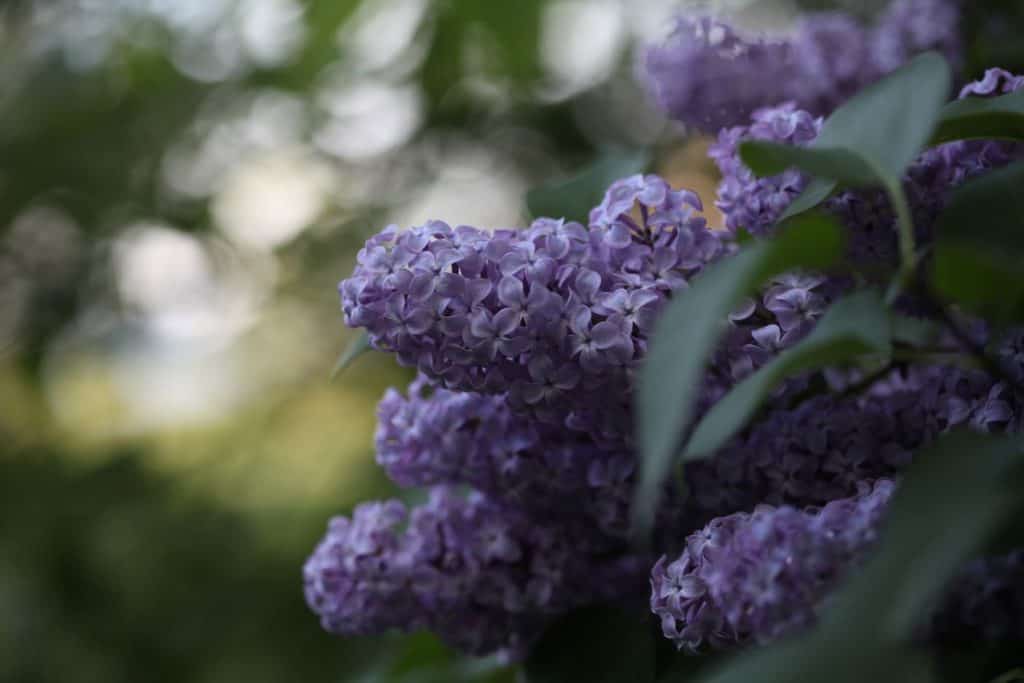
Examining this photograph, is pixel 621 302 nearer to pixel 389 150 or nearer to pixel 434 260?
pixel 434 260

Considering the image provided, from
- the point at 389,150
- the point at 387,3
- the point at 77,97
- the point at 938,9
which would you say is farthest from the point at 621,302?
the point at 77,97

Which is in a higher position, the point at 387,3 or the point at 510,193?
the point at 387,3

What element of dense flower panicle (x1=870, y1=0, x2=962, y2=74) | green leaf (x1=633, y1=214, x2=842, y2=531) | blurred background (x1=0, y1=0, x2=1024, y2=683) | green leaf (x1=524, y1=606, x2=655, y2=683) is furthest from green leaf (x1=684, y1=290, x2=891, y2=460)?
blurred background (x1=0, y1=0, x2=1024, y2=683)

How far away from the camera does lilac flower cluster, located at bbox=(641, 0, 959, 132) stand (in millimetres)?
476

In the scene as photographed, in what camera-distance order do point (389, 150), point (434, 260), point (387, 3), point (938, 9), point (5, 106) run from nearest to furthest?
point (434, 260), point (938, 9), point (387, 3), point (389, 150), point (5, 106)

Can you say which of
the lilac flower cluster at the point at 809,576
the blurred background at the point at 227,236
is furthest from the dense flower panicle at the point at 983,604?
the blurred background at the point at 227,236

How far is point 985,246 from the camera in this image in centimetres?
24

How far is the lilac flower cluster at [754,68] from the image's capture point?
476mm

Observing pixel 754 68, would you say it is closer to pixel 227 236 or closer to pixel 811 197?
pixel 811 197

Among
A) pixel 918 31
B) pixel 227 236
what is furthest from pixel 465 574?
pixel 227 236

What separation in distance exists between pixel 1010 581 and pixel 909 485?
61 mm

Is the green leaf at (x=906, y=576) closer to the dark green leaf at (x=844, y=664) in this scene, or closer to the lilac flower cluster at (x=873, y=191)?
the dark green leaf at (x=844, y=664)

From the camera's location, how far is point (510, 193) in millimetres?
1115

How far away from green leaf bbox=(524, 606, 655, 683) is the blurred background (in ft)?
1.54
